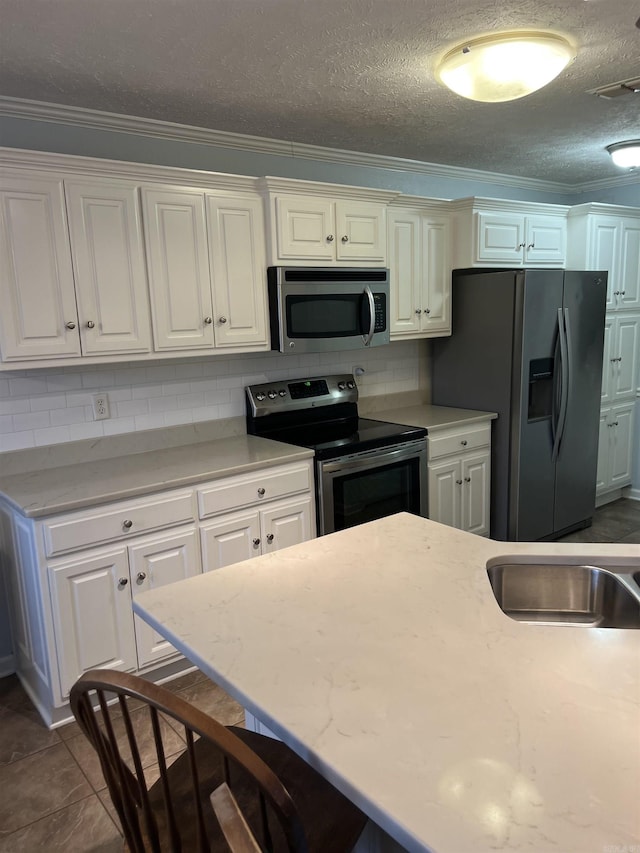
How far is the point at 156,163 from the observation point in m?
2.95

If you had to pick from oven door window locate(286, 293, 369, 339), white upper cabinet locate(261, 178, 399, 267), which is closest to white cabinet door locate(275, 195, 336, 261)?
white upper cabinet locate(261, 178, 399, 267)

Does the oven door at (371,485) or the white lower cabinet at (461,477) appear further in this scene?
the white lower cabinet at (461,477)

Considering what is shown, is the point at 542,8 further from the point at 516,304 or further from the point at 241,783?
the point at 241,783

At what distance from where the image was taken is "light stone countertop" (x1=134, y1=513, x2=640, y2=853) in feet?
2.65

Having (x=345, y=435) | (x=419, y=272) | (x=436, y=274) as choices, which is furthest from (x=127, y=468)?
(x=436, y=274)

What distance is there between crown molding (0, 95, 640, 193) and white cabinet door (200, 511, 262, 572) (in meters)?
1.81

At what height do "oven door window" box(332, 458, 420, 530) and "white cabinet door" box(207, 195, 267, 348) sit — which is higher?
"white cabinet door" box(207, 195, 267, 348)

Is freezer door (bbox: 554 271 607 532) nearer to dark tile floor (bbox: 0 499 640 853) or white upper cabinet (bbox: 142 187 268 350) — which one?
white upper cabinet (bbox: 142 187 268 350)

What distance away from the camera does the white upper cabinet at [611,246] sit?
427 cm

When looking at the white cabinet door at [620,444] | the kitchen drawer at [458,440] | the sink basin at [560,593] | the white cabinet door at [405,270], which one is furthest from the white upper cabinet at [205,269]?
the white cabinet door at [620,444]

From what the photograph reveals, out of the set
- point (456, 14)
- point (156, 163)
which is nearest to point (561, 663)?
point (456, 14)

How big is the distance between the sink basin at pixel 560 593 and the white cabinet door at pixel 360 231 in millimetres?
2133

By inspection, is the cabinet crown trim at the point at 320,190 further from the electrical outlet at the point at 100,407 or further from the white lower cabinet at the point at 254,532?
the white lower cabinet at the point at 254,532

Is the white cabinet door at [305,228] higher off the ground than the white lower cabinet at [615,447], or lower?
higher
